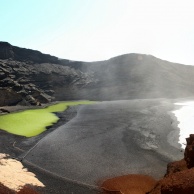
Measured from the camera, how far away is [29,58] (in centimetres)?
14600

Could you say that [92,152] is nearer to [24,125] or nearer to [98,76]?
[24,125]

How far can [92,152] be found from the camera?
1419 inches

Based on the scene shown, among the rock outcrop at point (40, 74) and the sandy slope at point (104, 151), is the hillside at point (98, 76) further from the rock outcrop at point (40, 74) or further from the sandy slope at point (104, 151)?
the sandy slope at point (104, 151)

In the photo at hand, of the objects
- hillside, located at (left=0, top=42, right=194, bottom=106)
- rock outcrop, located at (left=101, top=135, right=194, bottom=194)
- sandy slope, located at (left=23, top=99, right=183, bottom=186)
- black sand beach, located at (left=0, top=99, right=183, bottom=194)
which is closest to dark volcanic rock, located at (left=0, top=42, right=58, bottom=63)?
hillside, located at (left=0, top=42, right=194, bottom=106)

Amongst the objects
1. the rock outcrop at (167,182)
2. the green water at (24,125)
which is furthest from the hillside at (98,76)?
the rock outcrop at (167,182)

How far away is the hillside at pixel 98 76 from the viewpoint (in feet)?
444

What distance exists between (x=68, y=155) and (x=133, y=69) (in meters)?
137

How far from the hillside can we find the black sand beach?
70.2 m

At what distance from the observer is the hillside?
135250 mm

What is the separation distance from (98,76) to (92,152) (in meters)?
129

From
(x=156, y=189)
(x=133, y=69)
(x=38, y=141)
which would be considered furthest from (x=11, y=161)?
(x=133, y=69)

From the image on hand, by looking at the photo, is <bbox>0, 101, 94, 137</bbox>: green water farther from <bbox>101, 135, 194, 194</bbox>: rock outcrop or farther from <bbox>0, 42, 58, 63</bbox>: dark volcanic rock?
<bbox>0, 42, 58, 63</bbox>: dark volcanic rock

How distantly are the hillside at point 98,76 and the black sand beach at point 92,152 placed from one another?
70231mm

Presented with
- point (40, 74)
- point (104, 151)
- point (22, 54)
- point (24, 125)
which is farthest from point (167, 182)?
point (22, 54)
